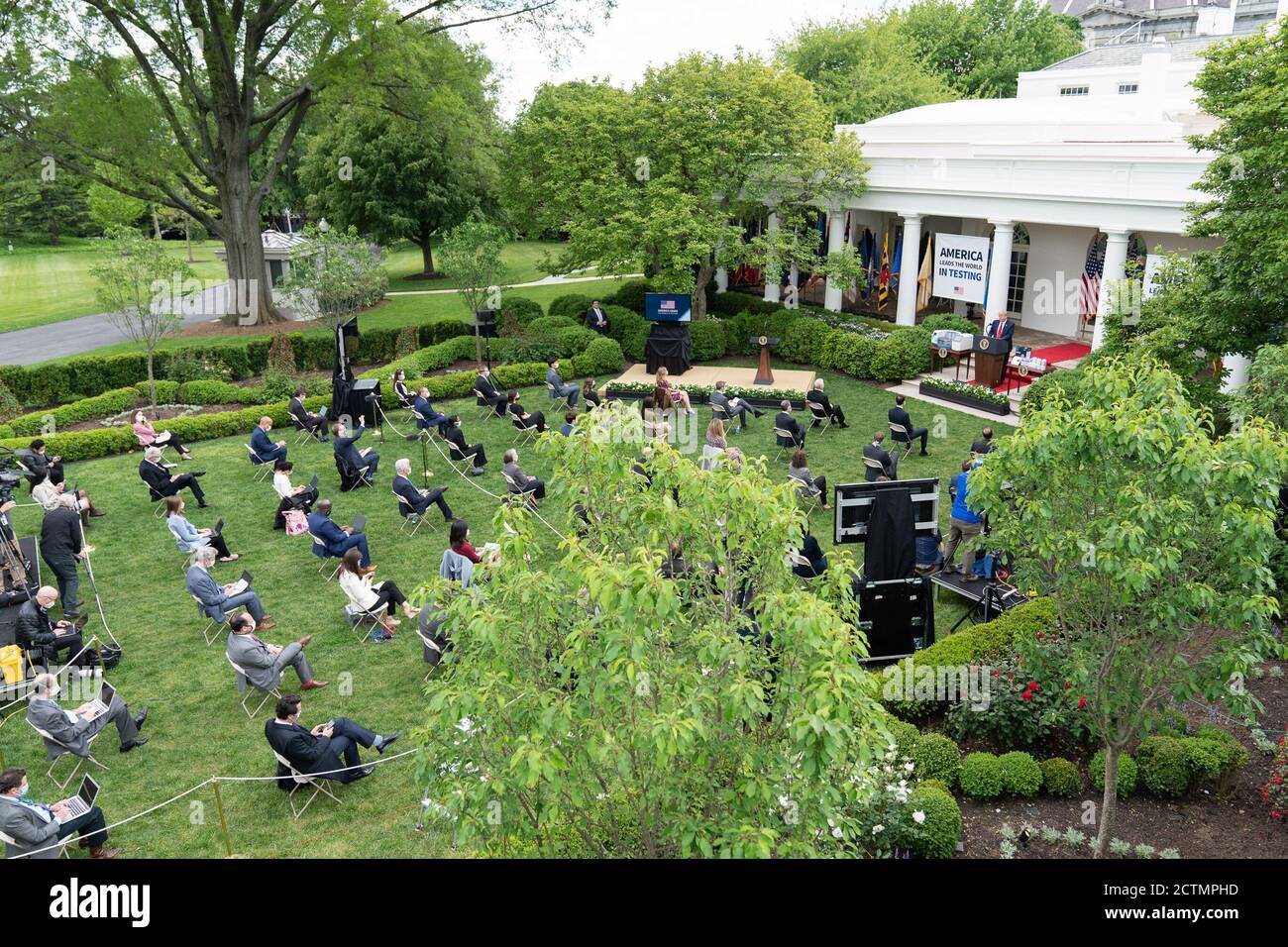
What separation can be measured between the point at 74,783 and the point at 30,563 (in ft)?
18.4

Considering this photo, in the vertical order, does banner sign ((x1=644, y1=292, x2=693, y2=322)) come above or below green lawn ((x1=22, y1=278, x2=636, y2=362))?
above

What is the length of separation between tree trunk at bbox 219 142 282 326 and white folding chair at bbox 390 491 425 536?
21186mm

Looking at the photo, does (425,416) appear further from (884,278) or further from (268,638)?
(884,278)

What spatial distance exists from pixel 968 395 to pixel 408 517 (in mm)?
13475

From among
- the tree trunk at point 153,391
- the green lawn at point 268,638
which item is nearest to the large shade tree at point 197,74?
the tree trunk at point 153,391

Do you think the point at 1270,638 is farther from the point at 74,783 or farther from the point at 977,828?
the point at 74,783

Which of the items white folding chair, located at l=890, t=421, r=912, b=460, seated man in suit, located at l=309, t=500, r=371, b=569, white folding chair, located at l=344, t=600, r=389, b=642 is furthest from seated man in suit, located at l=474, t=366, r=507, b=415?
white folding chair, located at l=344, t=600, r=389, b=642

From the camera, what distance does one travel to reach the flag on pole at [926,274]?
92.9 feet

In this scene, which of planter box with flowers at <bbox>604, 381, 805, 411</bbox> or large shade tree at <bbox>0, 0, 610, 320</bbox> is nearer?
planter box with flowers at <bbox>604, 381, 805, 411</bbox>

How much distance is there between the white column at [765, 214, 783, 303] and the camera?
2864 centimetres

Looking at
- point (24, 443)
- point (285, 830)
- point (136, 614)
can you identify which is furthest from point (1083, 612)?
point (24, 443)

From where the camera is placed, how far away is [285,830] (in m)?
9.19

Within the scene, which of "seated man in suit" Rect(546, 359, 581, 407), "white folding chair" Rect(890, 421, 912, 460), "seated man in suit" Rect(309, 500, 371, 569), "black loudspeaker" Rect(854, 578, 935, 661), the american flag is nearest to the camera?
"black loudspeaker" Rect(854, 578, 935, 661)

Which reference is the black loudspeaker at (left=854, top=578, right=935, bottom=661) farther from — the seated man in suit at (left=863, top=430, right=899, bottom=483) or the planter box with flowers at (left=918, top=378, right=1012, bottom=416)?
the planter box with flowers at (left=918, top=378, right=1012, bottom=416)
